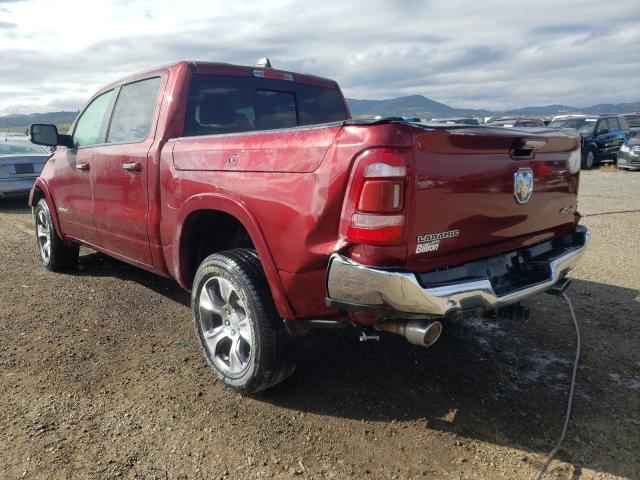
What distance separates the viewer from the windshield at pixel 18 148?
11.0m

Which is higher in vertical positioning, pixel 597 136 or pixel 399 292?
pixel 597 136

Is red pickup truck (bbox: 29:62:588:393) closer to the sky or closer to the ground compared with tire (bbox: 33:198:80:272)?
closer to the sky

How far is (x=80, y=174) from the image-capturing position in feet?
15.1

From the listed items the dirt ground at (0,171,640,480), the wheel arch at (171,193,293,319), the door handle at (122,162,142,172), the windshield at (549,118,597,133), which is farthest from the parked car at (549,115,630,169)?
the wheel arch at (171,193,293,319)

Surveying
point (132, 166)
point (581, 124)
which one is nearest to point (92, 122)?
point (132, 166)

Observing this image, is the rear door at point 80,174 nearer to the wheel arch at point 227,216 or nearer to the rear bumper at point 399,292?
the wheel arch at point 227,216

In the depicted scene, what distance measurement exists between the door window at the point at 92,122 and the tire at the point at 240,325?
2.15 meters

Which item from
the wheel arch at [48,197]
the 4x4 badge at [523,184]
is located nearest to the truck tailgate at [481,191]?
the 4x4 badge at [523,184]

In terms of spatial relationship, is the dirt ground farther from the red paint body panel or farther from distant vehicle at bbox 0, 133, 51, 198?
distant vehicle at bbox 0, 133, 51, 198

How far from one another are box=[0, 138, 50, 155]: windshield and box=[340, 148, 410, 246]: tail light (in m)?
10.9

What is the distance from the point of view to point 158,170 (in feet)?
11.5

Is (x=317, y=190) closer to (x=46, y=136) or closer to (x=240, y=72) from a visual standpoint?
(x=240, y=72)

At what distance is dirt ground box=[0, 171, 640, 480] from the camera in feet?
8.13

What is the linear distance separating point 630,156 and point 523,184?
1624cm
